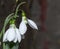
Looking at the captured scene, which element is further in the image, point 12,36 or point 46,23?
point 46,23

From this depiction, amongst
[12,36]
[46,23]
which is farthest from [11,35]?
[46,23]

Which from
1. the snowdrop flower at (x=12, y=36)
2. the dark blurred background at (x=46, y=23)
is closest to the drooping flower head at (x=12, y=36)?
the snowdrop flower at (x=12, y=36)

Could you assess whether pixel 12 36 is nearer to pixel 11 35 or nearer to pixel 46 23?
pixel 11 35

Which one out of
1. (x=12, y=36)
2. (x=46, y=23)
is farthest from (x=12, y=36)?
(x=46, y=23)

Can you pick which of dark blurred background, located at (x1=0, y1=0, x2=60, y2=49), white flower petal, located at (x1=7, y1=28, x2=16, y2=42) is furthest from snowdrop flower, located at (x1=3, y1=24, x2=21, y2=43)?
dark blurred background, located at (x1=0, y1=0, x2=60, y2=49)

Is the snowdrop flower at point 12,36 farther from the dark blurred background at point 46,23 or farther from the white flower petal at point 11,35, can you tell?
the dark blurred background at point 46,23

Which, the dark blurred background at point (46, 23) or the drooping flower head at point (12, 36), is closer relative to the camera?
the drooping flower head at point (12, 36)

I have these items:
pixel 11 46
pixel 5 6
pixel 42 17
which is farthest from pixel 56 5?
pixel 11 46

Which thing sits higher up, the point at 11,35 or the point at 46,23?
the point at 46,23

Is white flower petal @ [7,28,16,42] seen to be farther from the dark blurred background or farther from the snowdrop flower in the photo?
the dark blurred background

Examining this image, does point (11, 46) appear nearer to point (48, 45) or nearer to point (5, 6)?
point (5, 6)

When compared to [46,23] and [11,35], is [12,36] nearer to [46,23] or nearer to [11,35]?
[11,35]
